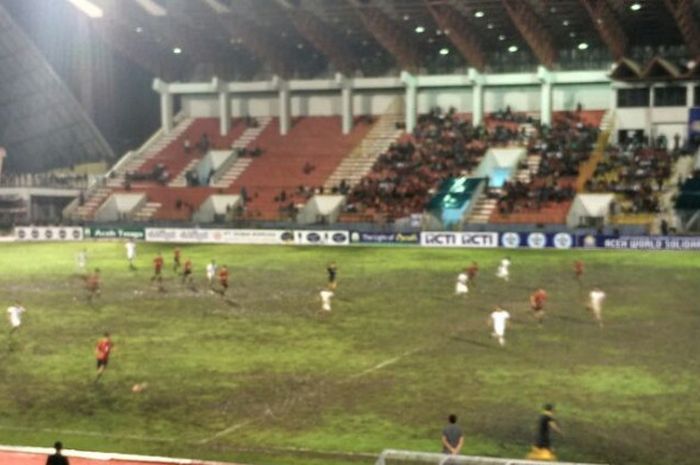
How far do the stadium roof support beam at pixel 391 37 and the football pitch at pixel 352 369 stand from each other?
31672 mm

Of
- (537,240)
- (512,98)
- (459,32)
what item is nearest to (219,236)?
(537,240)

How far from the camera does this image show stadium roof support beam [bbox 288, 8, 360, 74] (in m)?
70.7

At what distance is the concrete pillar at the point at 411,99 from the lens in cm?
7606

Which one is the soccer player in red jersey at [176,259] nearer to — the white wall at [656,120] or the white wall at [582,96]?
the white wall at [656,120]

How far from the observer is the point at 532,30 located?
66.6 meters

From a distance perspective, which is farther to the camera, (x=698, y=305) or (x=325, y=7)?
(x=325, y=7)

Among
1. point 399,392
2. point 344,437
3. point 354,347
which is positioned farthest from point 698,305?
point 344,437

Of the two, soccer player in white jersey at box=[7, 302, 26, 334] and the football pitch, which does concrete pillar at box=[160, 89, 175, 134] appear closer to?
the football pitch

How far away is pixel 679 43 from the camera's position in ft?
234

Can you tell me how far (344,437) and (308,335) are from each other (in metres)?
A: 10.9

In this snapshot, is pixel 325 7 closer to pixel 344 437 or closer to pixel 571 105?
pixel 571 105

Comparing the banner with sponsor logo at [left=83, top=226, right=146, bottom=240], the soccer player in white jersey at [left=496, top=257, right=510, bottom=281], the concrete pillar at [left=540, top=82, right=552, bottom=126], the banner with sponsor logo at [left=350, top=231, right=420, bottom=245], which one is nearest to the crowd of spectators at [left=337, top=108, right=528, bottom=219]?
the concrete pillar at [left=540, top=82, right=552, bottom=126]

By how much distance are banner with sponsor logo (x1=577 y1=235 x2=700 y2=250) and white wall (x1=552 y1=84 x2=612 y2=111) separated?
22.3m

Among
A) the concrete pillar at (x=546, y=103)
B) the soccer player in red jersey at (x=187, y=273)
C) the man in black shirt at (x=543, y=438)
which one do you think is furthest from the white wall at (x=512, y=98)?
the man in black shirt at (x=543, y=438)
